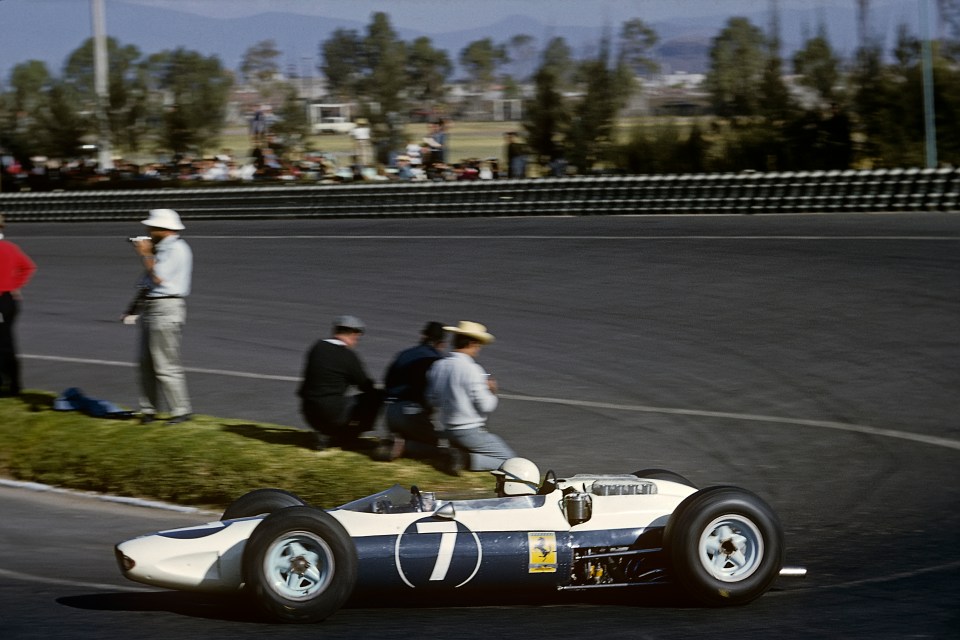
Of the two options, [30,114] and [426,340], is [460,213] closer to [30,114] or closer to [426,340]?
[426,340]

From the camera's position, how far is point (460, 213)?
24.0 m

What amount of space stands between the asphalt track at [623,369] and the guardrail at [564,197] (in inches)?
25.7

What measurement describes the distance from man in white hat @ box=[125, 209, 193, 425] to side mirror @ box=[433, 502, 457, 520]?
4.30 m

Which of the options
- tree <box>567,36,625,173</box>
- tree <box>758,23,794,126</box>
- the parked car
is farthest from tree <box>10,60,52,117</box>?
tree <box>758,23,794,126</box>

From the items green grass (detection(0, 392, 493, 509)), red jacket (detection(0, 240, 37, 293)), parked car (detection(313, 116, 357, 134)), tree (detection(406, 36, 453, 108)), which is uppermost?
tree (detection(406, 36, 453, 108))

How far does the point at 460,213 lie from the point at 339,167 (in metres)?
6.60

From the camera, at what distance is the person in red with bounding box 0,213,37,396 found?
12094 mm

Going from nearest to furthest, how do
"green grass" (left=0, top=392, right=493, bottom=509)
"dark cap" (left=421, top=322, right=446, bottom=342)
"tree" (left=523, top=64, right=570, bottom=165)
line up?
"green grass" (left=0, top=392, right=493, bottom=509) → "dark cap" (left=421, top=322, right=446, bottom=342) → "tree" (left=523, top=64, right=570, bottom=165)

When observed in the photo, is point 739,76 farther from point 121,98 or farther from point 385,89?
point 121,98

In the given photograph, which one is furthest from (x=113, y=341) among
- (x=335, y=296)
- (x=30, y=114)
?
(x=30, y=114)

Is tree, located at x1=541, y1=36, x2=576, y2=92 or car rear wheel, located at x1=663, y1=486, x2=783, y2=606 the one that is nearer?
car rear wheel, located at x1=663, y1=486, x2=783, y2=606

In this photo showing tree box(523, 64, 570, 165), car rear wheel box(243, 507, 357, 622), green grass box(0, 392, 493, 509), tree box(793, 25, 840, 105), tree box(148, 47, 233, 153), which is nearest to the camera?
car rear wheel box(243, 507, 357, 622)

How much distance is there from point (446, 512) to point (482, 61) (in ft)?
234

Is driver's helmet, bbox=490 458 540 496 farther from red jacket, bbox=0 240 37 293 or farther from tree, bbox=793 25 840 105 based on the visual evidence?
tree, bbox=793 25 840 105
